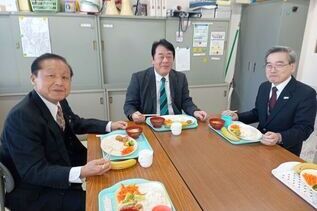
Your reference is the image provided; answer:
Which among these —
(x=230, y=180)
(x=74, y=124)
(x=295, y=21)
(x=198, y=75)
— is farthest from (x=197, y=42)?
(x=230, y=180)

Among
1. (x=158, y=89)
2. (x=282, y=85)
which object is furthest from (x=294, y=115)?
(x=158, y=89)

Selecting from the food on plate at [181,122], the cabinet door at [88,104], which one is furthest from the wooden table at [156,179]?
the cabinet door at [88,104]

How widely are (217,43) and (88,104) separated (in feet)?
6.33

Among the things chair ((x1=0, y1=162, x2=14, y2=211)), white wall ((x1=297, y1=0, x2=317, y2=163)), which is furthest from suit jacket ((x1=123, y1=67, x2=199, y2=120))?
white wall ((x1=297, y1=0, x2=317, y2=163))

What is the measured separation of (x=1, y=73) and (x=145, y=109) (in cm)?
190

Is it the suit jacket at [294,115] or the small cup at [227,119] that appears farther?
the small cup at [227,119]

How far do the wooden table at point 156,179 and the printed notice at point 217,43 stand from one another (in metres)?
2.29

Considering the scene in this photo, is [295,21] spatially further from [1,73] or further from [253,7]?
[1,73]

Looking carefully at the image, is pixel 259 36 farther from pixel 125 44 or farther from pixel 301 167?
pixel 301 167

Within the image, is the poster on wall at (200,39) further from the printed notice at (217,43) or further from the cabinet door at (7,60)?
the cabinet door at (7,60)

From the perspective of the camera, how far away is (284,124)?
1613mm

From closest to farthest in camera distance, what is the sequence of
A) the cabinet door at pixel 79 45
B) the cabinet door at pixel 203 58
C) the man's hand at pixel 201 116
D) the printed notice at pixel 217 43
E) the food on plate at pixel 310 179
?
the food on plate at pixel 310 179, the man's hand at pixel 201 116, the cabinet door at pixel 79 45, the cabinet door at pixel 203 58, the printed notice at pixel 217 43

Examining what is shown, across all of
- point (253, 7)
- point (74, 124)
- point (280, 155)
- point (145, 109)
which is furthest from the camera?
point (253, 7)

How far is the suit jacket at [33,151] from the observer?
1069mm
